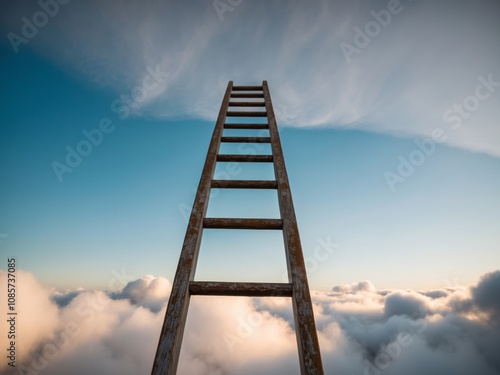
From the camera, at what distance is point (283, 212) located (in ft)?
6.25

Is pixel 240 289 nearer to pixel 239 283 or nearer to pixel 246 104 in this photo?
pixel 239 283

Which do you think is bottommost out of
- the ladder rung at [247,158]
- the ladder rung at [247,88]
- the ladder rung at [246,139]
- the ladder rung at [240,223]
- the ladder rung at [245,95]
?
A: the ladder rung at [240,223]

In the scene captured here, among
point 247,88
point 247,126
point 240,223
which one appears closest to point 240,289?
point 240,223

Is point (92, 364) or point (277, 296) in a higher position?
point (92, 364)

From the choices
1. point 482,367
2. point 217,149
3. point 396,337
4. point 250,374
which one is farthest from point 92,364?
point 482,367

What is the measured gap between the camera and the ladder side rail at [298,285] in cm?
Answer: 119

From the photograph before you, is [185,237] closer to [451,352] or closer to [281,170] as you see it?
[281,170]

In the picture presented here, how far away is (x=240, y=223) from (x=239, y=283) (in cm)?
43

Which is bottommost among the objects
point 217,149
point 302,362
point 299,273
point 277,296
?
point 302,362

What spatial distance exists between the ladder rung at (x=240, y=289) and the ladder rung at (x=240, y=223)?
0.42 metres

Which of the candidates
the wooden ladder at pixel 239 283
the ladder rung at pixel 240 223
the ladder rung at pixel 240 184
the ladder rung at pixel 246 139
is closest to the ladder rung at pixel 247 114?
the ladder rung at pixel 246 139

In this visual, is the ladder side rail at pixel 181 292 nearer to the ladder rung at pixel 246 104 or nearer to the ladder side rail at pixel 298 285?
the ladder side rail at pixel 298 285

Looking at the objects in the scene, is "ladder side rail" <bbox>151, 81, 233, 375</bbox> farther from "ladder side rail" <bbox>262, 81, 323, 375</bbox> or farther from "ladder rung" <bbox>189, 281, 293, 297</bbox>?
"ladder side rail" <bbox>262, 81, 323, 375</bbox>

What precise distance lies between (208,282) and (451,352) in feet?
929
